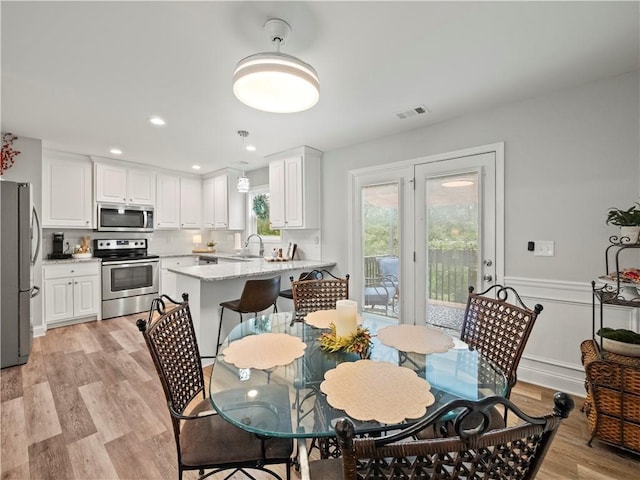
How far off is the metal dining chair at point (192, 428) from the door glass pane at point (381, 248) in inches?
98.0

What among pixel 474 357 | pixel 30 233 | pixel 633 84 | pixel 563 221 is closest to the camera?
pixel 474 357

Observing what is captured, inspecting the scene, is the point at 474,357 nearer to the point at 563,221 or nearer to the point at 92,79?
the point at 563,221

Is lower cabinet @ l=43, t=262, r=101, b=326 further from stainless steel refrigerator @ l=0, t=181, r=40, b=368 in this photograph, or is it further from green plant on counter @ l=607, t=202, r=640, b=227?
green plant on counter @ l=607, t=202, r=640, b=227

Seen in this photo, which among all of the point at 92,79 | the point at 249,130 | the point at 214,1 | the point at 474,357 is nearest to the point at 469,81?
the point at 214,1

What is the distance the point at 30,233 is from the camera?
9.78ft

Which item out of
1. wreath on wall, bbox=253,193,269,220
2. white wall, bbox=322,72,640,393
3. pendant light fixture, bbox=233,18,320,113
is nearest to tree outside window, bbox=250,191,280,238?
wreath on wall, bbox=253,193,269,220

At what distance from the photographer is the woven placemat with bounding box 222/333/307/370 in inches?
51.4

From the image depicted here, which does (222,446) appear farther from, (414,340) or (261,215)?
(261,215)

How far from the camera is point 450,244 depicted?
302 cm

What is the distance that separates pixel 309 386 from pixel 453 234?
2.40 meters

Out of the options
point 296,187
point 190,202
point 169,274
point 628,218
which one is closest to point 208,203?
point 190,202

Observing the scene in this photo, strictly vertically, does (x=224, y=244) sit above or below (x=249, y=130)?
below

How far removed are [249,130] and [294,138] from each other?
0.57 m

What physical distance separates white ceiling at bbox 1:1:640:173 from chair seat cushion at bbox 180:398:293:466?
6.74 ft
